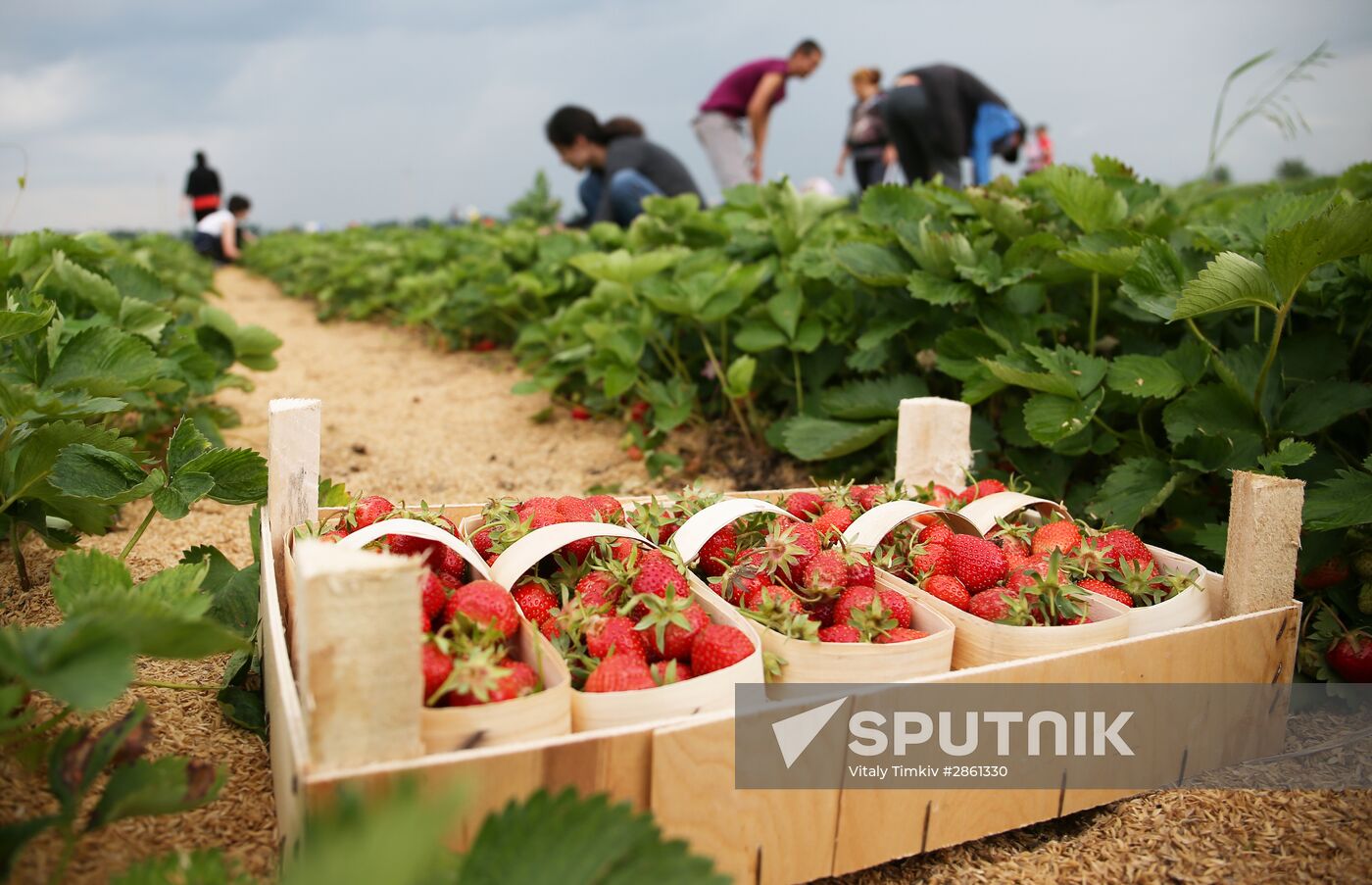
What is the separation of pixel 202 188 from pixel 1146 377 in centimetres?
1452

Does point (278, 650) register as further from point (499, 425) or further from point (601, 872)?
point (499, 425)

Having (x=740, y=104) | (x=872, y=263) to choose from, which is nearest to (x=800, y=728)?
(x=872, y=263)

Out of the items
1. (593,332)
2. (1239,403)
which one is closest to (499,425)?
(593,332)

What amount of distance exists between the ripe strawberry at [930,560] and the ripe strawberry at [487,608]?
64cm

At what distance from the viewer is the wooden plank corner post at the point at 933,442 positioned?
1960 mm

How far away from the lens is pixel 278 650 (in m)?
1.21

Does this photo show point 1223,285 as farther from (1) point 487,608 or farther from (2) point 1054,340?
(1) point 487,608

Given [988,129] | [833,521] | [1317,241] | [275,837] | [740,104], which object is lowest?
[275,837]

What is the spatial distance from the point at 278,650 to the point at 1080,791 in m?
1.11

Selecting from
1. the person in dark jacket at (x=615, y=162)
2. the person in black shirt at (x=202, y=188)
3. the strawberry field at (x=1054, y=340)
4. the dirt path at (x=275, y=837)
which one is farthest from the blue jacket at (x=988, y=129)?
the person in black shirt at (x=202, y=188)

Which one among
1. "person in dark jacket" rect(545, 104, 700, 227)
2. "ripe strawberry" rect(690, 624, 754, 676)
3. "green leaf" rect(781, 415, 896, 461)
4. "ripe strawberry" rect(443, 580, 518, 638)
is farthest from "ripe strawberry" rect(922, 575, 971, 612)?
"person in dark jacket" rect(545, 104, 700, 227)

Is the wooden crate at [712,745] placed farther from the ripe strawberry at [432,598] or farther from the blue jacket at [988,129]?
the blue jacket at [988,129]

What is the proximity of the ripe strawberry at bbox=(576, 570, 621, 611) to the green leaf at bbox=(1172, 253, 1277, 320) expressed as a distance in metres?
1.06

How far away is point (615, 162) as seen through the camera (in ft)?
19.7
